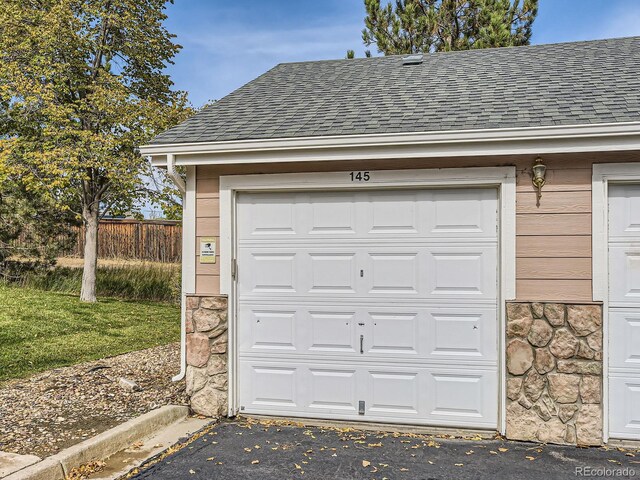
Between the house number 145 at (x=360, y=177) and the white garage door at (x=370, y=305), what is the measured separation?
15 cm

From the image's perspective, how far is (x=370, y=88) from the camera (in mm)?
5777

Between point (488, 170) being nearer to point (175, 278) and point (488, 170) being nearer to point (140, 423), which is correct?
point (140, 423)

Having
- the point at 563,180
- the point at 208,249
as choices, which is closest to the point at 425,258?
the point at 563,180

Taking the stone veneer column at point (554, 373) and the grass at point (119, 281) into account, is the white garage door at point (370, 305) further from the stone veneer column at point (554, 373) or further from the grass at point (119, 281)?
the grass at point (119, 281)

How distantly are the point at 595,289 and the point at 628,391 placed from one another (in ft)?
2.86

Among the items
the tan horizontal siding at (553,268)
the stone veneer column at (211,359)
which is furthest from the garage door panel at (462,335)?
the stone veneer column at (211,359)

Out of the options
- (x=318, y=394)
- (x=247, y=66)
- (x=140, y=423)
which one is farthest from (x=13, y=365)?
(x=247, y=66)

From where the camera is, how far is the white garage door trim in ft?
14.2

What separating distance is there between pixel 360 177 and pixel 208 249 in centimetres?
159

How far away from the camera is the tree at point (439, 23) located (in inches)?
484

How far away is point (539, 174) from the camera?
4.20 meters

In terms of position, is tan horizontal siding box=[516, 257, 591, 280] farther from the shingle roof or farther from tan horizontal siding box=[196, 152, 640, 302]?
the shingle roof

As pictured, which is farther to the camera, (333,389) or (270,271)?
(270,271)

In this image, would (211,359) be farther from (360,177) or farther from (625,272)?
(625,272)
